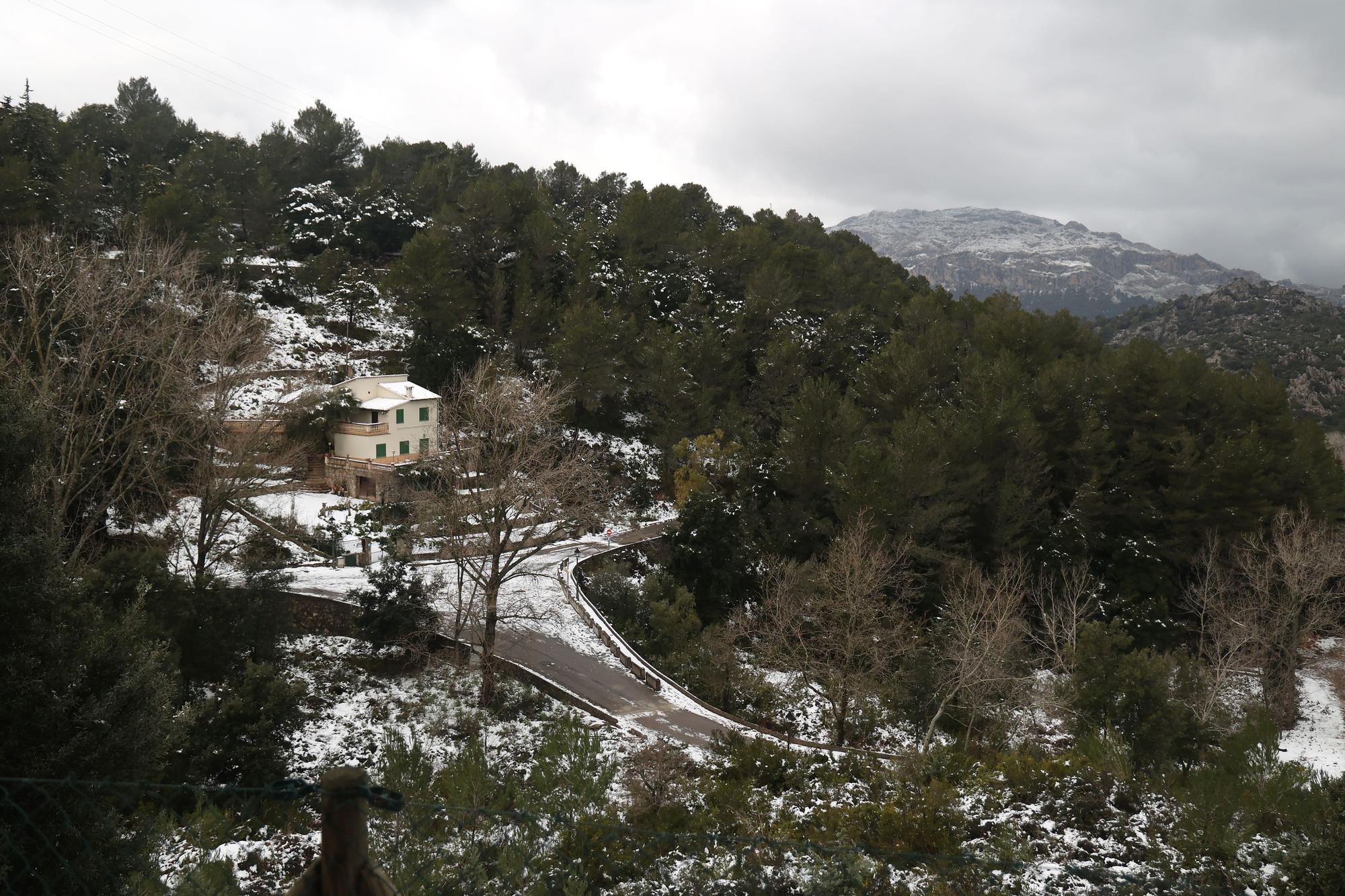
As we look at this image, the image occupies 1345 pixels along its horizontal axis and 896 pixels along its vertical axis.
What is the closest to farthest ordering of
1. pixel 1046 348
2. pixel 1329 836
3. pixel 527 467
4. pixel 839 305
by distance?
pixel 1329 836
pixel 527 467
pixel 1046 348
pixel 839 305

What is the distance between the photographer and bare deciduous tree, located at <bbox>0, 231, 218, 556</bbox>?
13.6 metres

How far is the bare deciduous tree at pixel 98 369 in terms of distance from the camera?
1360cm

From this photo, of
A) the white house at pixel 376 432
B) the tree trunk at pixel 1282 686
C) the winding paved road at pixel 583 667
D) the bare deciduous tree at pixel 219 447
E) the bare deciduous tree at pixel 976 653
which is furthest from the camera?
the white house at pixel 376 432

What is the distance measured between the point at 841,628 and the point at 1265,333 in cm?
7951

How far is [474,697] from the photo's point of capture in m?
16.1

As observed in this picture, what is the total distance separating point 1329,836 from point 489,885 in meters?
6.09

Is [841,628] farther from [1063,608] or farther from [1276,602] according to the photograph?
[1276,602]

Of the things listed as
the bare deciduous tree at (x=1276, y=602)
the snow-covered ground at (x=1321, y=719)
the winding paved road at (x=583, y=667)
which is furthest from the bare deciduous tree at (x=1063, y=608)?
the winding paved road at (x=583, y=667)

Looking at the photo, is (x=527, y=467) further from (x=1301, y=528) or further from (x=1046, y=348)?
(x=1046, y=348)

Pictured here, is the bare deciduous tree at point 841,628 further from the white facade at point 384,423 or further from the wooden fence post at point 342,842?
the white facade at point 384,423

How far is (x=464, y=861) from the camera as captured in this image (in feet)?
19.2

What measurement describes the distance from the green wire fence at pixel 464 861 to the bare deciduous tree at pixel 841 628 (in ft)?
26.8

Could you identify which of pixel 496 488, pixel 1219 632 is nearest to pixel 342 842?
pixel 496 488

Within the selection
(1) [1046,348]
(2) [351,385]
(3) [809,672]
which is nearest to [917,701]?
(3) [809,672]
